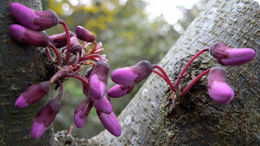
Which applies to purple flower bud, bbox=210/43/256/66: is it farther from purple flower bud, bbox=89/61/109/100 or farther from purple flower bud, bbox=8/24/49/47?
purple flower bud, bbox=8/24/49/47

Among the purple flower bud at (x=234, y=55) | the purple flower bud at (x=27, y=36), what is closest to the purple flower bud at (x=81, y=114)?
the purple flower bud at (x=27, y=36)

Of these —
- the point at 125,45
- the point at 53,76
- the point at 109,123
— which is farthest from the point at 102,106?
the point at 125,45

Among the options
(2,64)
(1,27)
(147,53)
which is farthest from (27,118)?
(147,53)

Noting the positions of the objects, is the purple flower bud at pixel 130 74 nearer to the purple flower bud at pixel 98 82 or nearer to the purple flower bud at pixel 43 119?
the purple flower bud at pixel 98 82

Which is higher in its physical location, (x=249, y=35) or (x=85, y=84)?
(x=85, y=84)

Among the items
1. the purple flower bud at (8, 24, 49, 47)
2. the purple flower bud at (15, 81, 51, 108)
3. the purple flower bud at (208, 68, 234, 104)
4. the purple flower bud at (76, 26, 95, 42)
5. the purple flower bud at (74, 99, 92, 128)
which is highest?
the purple flower bud at (8, 24, 49, 47)

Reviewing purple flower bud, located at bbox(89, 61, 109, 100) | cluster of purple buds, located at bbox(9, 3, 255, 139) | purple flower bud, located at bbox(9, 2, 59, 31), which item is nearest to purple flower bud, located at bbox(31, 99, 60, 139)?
cluster of purple buds, located at bbox(9, 3, 255, 139)

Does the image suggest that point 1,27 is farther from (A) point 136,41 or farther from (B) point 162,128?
(A) point 136,41
